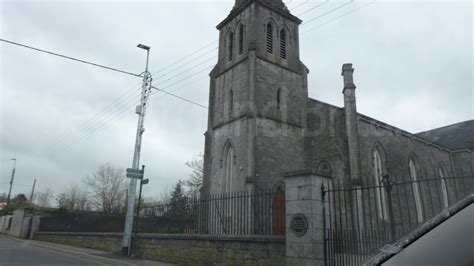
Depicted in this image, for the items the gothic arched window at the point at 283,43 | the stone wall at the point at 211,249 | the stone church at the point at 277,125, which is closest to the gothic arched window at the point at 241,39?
the stone church at the point at 277,125

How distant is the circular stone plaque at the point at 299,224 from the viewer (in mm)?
7480

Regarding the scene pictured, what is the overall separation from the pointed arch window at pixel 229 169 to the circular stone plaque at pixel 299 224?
39.1ft

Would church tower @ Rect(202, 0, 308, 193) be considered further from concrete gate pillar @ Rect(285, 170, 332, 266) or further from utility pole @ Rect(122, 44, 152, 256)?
concrete gate pillar @ Rect(285, 170, 332, 266)

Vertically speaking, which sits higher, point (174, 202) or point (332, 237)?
point (174, 202)

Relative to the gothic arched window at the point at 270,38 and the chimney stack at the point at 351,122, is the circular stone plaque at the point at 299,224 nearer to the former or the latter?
the chimney stack at the point at 351,122

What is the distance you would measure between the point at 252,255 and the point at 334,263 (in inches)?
93.1

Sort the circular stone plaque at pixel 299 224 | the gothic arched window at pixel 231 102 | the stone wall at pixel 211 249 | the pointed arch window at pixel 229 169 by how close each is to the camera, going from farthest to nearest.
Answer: the gothic arched window at pixel 231 102 < the pointed arch window at pixel 229 169 < the stone wall at pixel 211 249 < the circular stone plaque at pixel 299 224

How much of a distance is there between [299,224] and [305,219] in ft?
0.63

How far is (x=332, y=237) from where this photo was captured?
7.28 meters

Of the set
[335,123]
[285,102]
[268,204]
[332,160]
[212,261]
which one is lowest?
[212,261]

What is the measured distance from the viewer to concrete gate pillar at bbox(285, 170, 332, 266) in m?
7.29

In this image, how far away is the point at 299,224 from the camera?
7.59 m

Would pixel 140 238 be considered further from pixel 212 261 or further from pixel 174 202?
pixel 212 261

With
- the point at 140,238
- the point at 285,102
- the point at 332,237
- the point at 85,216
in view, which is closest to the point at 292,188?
the point at 332,237
